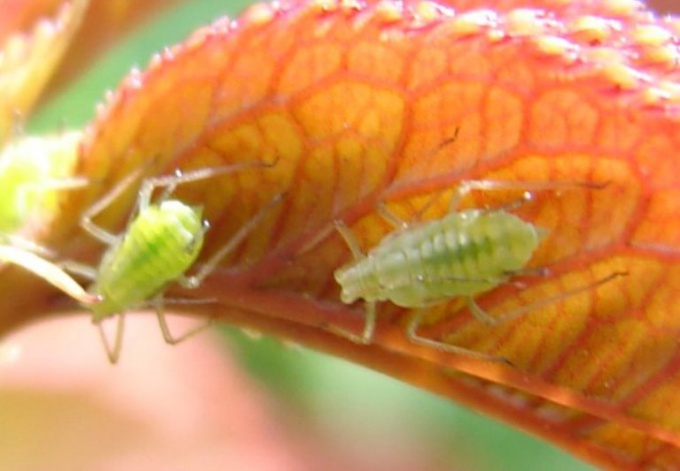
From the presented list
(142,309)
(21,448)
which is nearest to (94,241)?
(142,309)

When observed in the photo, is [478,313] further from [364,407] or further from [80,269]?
[364,407]

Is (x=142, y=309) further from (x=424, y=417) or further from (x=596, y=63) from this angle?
(x=424, y=417)

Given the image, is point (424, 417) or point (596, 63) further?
point (424, 417)

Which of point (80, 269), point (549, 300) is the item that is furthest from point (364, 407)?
point (549, 300)

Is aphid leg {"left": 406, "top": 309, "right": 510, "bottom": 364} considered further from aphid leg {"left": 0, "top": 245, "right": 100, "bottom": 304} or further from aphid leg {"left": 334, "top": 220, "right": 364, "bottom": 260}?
aphid leg {"left": 0, "top": 245, "right": 100, "bottom": 304}

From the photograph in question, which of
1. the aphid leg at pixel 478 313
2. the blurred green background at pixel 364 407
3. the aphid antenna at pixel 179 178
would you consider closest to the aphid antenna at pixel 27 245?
the aphid antenna at pixel 179 178

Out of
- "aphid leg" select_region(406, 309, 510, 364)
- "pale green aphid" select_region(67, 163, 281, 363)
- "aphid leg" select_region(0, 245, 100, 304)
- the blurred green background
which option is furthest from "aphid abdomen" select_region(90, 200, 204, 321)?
the blurred green background

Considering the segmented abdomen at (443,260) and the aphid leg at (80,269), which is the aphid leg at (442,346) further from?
the aphid leg at (80,269)
